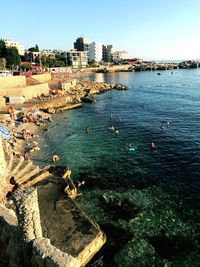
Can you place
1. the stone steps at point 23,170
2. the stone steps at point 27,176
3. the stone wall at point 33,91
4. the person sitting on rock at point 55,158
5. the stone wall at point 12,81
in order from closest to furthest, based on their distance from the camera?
1. the stone steps at point 27,176
2. the stone steps at point 23,170
3. the person sitting on rock at point 55,158
4. the stone wall at point 33,91
5. the stone wall at point 12,81

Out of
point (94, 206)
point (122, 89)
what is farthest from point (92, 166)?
point (122, 89)

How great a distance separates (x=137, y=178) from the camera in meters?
27.8

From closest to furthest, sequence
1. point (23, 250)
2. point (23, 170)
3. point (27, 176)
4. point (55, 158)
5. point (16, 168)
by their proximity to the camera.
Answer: point (23, 250) < point (27, 176) < point (16, 168) < point (23, 170) < point (55, 158)

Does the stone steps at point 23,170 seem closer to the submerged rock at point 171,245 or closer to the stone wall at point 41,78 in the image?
the submerged rock at point 171,245

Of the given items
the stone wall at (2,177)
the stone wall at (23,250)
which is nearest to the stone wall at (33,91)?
the stone wall at (2,177)

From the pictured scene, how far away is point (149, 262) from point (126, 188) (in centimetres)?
932

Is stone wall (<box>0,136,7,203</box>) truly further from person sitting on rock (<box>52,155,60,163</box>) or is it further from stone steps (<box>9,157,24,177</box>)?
person sitting on rock (<box>52,155,60,163</box>)

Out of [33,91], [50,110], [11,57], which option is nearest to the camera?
[50,110]

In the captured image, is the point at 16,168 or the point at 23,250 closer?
the point at 23,250

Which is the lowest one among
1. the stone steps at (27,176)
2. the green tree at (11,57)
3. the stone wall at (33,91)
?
the stone steps at (27,176)

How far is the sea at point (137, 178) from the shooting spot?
18141mm

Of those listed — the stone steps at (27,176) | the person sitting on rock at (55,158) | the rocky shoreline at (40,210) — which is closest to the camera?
the rocky shoreline at (40,210)

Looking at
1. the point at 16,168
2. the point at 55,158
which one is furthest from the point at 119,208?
the point at 55,158

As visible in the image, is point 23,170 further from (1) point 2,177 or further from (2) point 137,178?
(2) point 137,178
